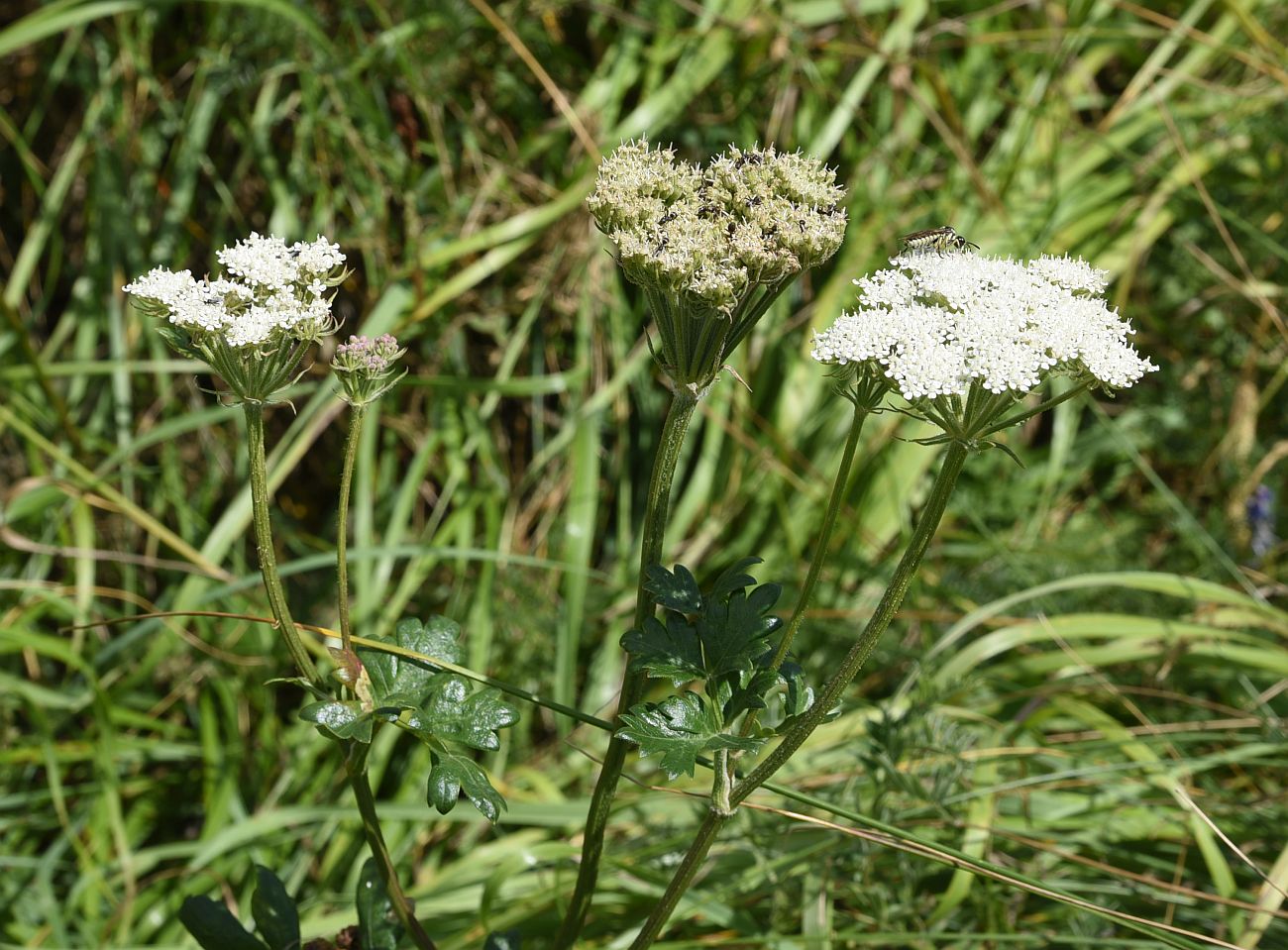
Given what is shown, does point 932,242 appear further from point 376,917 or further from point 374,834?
point 376,917

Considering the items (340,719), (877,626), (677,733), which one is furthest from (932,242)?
(340,719)

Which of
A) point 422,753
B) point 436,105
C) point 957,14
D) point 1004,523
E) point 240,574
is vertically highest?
point 957,14

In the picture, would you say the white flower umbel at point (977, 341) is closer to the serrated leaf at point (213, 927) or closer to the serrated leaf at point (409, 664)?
the serrated leaf at point (409, 664)

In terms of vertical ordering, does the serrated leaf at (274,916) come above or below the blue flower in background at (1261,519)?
below

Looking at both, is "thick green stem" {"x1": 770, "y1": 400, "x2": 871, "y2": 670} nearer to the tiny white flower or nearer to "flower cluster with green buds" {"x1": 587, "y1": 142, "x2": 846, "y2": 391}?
the tiny white flower

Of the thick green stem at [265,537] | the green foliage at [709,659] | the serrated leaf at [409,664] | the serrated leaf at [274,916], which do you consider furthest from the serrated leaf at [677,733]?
the serrated leaf at [274,916]

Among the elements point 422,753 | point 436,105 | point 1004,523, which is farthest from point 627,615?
point 436,105

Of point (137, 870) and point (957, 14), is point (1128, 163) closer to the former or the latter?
point (957, 14)
